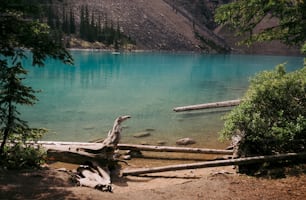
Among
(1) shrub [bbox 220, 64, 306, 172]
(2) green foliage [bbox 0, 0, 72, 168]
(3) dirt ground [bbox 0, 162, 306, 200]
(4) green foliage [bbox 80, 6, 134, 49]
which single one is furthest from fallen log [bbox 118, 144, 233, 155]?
(4) green foliage [bbox 80, 6, 134, 49]

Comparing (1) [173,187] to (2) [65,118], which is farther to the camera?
(2) [65,118]

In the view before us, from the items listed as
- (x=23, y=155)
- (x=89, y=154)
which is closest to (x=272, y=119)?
(x=89, y=154)

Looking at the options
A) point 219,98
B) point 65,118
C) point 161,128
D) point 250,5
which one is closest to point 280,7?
point 250,5

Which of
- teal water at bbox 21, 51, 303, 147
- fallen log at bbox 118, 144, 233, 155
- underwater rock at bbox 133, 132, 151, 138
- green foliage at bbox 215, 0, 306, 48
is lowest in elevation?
teal water at bbox 21, 51, 303, 147

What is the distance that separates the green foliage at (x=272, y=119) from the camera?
12.5 m

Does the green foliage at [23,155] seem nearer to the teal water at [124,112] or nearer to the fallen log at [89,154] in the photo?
the fallen log at [89,154]

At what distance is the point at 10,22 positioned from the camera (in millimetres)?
8805

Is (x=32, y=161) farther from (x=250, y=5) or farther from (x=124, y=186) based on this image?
(x=250, y=5)

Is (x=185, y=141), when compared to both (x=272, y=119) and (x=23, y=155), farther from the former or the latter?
(x=23, y=155)

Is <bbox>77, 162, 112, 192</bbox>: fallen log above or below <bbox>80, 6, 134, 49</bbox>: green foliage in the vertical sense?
below

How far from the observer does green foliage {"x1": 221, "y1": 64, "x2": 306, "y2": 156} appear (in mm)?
12531

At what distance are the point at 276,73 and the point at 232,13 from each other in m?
3.85

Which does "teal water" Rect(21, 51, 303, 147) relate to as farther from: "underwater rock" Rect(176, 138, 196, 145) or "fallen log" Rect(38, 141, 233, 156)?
"fallen log" Rect(38, 141, 233, 156)

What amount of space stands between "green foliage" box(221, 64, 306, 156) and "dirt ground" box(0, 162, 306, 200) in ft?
5.62
